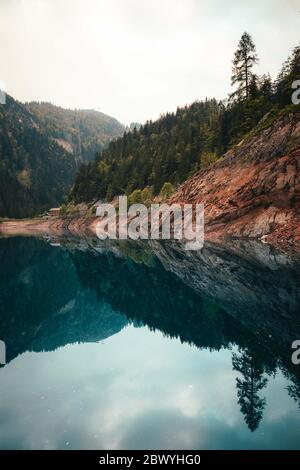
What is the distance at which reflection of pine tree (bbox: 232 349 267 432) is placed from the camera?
9867 millimetres

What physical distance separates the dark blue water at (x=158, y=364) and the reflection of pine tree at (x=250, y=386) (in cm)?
4

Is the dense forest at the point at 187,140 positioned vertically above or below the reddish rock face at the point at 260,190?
above

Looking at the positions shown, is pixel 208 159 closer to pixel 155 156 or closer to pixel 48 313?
pixel 155 156

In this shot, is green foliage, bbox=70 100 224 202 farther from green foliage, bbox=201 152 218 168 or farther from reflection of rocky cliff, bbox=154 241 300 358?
reflection of rocky cliff, bbox=154 241 300 358

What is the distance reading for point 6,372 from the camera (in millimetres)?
14227

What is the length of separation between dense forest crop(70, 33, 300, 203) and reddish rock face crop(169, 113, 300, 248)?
621 centimetres

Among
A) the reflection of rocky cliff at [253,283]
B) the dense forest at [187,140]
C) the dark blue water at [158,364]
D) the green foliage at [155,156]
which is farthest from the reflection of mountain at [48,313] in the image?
the green foliage at [155,156]

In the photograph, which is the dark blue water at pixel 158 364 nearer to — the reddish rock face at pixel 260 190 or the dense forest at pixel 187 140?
the reddish rock face at pixel 260 190

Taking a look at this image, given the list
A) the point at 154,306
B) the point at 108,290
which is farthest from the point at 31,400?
the point at 108,290

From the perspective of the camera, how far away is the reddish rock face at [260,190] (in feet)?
165

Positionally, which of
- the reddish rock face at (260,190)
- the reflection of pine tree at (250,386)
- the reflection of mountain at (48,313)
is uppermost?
the reddish rock face at (260,190)

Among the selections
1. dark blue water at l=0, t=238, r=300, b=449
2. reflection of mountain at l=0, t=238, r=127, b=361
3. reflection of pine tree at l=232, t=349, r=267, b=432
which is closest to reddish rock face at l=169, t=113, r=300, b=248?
dark blue water at l=0, t=238, r=300, b=449

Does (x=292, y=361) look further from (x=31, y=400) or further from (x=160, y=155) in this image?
(x=160, y=155)

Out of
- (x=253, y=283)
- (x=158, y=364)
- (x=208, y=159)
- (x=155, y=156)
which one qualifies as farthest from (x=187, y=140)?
(x=158, y=364)
